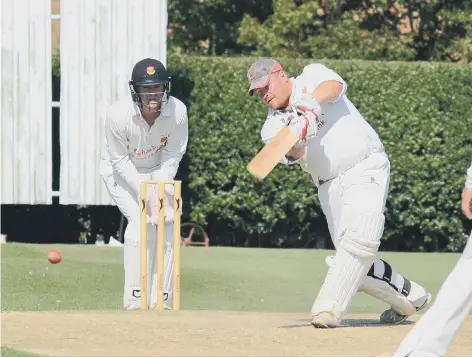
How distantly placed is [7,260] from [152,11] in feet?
12.3

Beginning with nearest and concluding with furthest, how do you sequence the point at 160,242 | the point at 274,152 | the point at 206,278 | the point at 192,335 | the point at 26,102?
the point at 192,335 → the point at 274,152 → the point at 160,242 → the point at 206,278 → the point at 26,102

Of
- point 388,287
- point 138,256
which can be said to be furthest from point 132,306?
point 388,287

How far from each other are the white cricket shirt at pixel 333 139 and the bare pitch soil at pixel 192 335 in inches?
36.8

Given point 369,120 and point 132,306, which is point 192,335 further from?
point 369,120

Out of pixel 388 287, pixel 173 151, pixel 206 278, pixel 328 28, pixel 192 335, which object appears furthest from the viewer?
pixel 328 28

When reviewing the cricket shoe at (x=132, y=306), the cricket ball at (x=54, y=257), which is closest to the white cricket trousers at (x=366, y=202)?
the cricket shoe at (x=132, y=306)

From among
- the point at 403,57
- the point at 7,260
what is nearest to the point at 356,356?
the point at 7,260

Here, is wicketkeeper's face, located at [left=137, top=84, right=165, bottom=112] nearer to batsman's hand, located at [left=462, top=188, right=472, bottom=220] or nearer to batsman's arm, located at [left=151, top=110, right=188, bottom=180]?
batsman's arm, located at [left=151, top=110, right=188, bottom=180]

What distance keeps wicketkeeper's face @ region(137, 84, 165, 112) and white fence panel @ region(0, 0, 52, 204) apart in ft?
20.3

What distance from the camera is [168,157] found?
404 inches

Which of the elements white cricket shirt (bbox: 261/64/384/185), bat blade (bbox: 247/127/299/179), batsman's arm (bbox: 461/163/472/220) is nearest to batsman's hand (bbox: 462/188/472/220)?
batsman's arm (bbox: 461/163/472/220)

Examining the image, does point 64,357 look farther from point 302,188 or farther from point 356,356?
point 302,188

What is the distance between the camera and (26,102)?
15875 mm

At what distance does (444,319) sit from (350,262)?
6.00 ft
